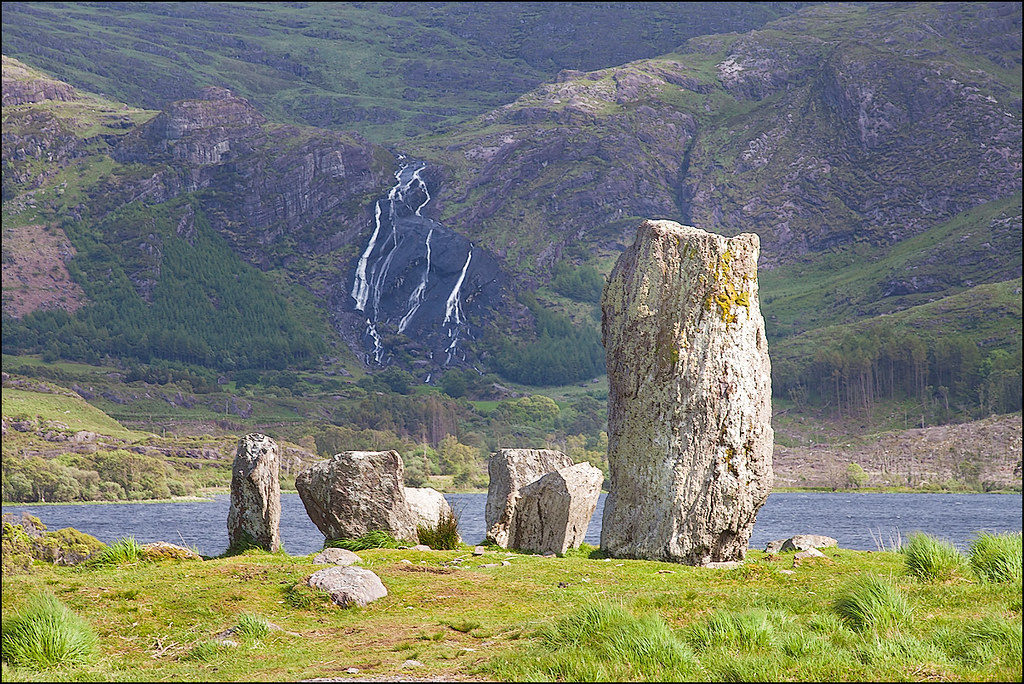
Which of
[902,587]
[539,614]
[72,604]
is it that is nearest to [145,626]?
[72,604]

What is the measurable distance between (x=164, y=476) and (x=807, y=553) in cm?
16802

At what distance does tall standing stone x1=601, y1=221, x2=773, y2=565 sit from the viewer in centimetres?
2223

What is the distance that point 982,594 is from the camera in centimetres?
1395

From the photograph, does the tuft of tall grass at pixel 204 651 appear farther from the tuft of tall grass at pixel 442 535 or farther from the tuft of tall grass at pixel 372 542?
the tuft of tall grass at pixel 372 542

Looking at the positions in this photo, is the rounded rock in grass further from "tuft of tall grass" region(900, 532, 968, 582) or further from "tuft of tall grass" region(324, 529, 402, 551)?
"tuft of tall grass" region(324, 529, 402, 551)

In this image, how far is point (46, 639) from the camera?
12219 mm

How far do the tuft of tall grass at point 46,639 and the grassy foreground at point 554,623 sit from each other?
0.17 meters

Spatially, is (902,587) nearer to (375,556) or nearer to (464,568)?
(464,568)

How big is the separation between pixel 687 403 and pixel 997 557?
7862 millimetres

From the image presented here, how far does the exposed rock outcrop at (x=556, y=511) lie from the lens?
85.1 feet

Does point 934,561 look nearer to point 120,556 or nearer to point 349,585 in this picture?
point 349,585

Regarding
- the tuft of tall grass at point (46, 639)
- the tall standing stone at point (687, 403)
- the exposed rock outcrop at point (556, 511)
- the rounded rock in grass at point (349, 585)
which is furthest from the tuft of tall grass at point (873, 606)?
the exposed rock outcrop at point (556, 511)

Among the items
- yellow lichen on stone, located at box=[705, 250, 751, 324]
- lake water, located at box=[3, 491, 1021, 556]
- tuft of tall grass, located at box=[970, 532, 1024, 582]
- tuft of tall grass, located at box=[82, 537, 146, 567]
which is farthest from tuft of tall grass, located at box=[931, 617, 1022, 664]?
lake water, located at box=[3, 491, 1021, 556]

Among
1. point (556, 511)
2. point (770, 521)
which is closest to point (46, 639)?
point (556, 511)
